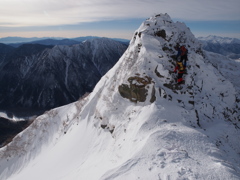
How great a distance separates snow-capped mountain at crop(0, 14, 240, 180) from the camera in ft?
30.7

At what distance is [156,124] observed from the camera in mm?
13953

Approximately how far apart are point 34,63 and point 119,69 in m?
183

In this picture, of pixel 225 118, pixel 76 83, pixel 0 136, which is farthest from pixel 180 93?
pixel 76 83

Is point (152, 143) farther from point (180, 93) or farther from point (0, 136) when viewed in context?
point (0, 136)

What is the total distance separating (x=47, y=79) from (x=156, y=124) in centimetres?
16018

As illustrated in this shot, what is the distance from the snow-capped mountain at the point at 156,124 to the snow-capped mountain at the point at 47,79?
11814cm

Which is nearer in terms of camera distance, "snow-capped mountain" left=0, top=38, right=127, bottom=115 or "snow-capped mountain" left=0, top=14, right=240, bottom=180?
"snow-capped mountain" left=0, top=14, right=240, bottom=180

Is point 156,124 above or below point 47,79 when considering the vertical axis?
above

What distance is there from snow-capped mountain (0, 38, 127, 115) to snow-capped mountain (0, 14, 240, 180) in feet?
388

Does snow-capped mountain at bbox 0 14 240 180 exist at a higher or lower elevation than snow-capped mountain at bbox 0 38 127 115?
higher

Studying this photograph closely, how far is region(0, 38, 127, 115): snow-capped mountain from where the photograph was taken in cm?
13950

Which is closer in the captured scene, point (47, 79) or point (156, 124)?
point (156, 124)

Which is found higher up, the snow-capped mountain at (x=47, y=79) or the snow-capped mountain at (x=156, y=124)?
the snow-capped mountain at (x=156, y=124)

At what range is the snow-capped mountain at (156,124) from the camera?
935cm
